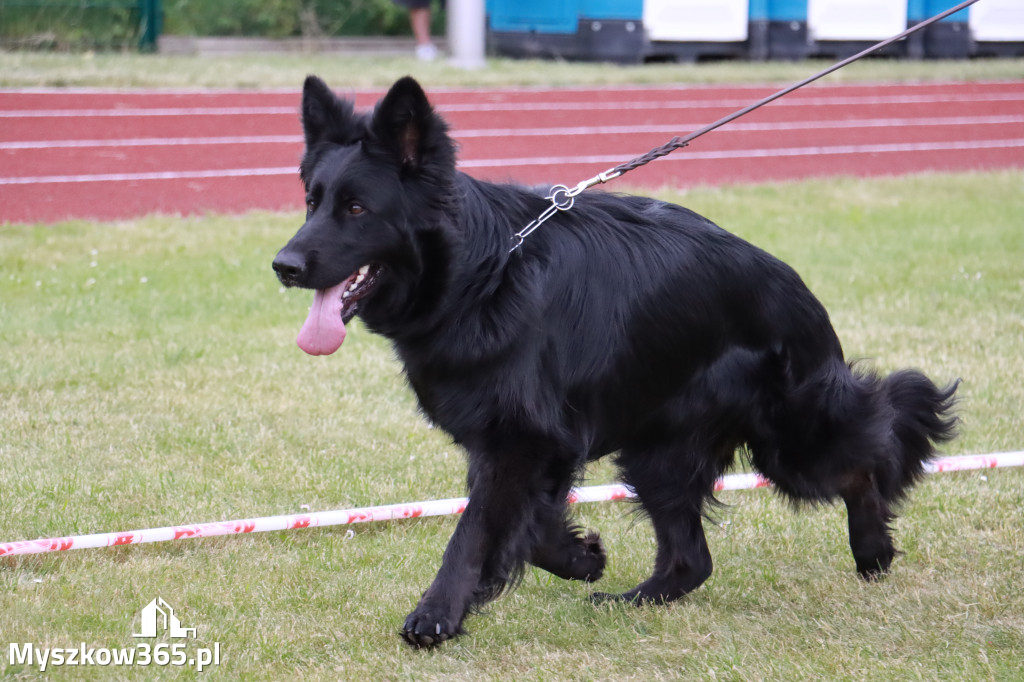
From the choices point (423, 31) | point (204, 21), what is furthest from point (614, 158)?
point (204, 21)

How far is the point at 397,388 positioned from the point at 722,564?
251 centimetres

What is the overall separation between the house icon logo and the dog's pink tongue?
0.95 meters

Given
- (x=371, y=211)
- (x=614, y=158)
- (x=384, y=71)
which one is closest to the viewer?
(x=371, y=211)

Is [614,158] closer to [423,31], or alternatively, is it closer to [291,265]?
[423,31]

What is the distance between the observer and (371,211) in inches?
129

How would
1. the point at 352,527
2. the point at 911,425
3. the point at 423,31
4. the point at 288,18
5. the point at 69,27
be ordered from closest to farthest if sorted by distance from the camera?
the point at 911,425, the point at 352,527, the point at 69,27, the point at 423,31, the point at 288,18

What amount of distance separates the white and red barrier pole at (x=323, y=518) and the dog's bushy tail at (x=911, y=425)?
0.13 meters

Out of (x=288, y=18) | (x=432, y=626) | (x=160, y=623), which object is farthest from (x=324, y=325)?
(x=288, y=18)

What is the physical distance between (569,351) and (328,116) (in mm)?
985

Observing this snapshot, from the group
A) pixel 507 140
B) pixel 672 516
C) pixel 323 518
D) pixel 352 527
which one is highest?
pixel 507 140

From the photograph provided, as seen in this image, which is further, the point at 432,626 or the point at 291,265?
the point at 432,626

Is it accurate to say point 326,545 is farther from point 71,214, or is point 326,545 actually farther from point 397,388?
point 71,214

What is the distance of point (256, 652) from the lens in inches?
133

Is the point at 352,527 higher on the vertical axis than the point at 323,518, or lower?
lower
